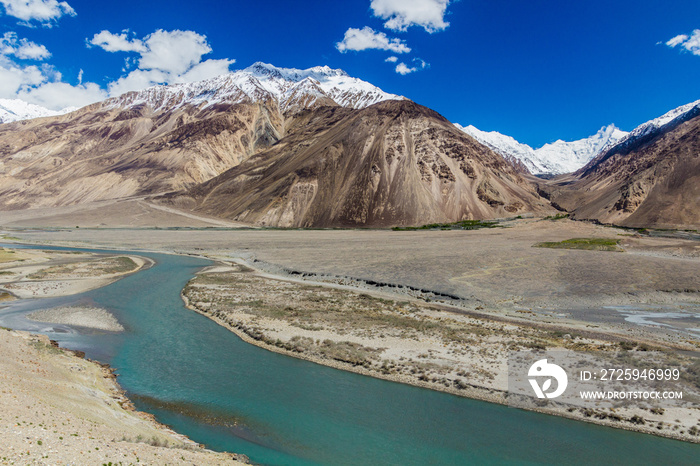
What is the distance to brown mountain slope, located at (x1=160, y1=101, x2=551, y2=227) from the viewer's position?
109 meters

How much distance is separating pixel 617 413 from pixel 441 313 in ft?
43.7

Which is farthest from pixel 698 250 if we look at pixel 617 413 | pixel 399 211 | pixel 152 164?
pixel 152 164

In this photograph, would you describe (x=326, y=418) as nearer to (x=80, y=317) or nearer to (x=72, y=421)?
(x=72, y=421)

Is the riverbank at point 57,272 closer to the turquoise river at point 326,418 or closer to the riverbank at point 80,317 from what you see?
the riverbank at point 80,317

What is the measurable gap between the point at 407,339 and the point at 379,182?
94.8 metres

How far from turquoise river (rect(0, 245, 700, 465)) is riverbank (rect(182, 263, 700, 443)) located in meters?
0.65

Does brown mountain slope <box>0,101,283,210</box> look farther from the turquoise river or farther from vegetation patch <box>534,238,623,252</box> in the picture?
the turquoise river

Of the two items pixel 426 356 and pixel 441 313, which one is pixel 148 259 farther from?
pixel 426 356

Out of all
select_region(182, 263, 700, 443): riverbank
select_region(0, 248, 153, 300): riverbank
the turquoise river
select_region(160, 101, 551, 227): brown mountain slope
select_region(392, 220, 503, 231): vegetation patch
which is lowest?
select_region(0, 248, 153, 300): riverbank

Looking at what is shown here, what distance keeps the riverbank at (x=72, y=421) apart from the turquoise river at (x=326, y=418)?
46.6 inches

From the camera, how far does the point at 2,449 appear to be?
763 cm

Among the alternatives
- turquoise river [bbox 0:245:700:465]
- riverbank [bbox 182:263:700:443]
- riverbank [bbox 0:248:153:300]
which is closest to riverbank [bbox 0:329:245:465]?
turquoise river [bbox 0:245:700:465]

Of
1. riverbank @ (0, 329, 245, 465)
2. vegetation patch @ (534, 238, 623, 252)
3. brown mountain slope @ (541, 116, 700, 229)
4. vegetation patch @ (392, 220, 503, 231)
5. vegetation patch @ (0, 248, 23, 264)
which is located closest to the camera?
riverbank @ (0, 329, 245, 465)

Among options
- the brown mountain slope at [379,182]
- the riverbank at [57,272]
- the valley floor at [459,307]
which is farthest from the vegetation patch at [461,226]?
the riverbank at [57,272]
